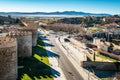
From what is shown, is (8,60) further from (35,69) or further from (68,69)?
(68,69)

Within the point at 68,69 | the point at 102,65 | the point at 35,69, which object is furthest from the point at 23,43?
the point at 102,65

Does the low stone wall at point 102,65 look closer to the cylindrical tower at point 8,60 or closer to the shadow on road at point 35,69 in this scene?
the shadow on road at point 35,69

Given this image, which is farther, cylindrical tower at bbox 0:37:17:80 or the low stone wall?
the low stone wall

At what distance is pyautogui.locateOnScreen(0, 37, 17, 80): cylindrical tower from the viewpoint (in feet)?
92.2

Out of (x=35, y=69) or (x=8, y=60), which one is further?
(x=35, y=69)

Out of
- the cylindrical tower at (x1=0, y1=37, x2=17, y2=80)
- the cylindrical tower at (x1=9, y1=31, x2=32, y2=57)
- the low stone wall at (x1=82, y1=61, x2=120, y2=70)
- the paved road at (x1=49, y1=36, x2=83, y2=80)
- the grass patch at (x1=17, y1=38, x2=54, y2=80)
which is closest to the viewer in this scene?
the cylindrical tower at (x1=0, y1=37, x2=17, y2=80)

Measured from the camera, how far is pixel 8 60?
28.6 metres

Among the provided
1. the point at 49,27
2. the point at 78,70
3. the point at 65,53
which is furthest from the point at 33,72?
the point at 49,27

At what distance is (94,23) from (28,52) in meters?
103

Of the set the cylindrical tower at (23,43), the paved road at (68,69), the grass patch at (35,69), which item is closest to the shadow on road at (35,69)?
the grass patch at (35,69)

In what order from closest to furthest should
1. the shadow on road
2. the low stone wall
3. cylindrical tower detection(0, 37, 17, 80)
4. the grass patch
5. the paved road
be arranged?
cylindrical tower detection(0, 37, 17, 80) → the grass patch → the shadow on road → the paved road → the low stone wall

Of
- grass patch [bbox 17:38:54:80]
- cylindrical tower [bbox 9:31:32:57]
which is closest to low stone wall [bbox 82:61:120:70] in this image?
grass patch [bbox 17:38:54:80]

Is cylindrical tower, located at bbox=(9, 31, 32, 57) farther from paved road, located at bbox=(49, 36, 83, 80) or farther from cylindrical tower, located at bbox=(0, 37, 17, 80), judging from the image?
cylindrical tower, located at bbox=(0, 37, 17, 80)

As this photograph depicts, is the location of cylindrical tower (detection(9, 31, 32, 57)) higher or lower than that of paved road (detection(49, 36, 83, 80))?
higher
